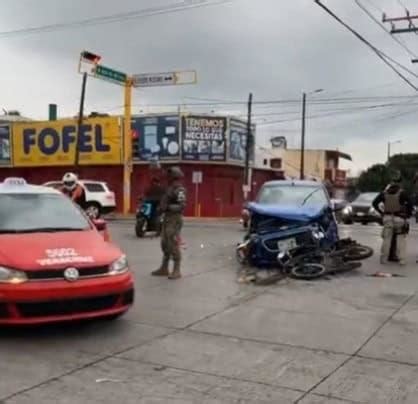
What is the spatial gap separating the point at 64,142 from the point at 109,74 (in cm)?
947

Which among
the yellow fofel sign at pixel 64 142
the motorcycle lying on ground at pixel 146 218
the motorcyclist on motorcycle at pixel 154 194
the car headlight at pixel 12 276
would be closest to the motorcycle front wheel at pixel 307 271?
the car headlight at pixel 12 276

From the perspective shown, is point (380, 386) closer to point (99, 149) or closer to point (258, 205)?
point (258, 205)

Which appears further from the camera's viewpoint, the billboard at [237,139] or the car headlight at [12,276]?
the billboard at [237,139]

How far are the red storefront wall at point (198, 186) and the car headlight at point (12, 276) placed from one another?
34.4 meters

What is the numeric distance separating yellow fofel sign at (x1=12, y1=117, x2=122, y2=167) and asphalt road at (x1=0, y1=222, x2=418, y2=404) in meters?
32.3

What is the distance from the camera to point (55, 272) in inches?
261

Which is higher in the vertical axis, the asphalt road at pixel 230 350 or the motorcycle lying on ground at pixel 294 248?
the motorcycle lying on ground at pixel 294 248

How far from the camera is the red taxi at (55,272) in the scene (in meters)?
6.49

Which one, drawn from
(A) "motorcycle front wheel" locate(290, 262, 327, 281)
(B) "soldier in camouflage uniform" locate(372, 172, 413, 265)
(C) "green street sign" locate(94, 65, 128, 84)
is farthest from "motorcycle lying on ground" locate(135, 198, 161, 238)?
(C) "green street sign" locate(94, 65, 128, 84)

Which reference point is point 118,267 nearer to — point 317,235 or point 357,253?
point 317,235

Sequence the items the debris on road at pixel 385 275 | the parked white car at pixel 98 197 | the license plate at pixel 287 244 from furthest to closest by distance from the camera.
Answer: the parked white car at pixel 98 197 → the license plate at pixel 287 244 → the debris on road at pixel 385 275

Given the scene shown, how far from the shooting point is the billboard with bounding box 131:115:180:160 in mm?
41031

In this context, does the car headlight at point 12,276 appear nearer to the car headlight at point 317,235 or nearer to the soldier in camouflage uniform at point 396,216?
the car headlight at point 317,235

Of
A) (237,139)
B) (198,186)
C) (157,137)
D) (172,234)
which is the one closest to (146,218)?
(172,234)
